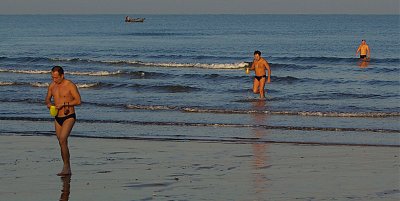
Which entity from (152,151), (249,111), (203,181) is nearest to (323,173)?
(203,181)

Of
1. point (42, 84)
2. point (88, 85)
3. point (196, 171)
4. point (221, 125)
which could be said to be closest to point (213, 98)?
point (88, 85)

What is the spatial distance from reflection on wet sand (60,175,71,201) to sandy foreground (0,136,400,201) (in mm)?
11

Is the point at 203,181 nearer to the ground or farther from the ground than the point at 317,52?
nearer to the ground

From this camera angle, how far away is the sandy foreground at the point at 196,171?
9.65 metres

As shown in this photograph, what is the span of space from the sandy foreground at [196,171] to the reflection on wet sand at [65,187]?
11 millimetres

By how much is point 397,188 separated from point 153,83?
1938 cm

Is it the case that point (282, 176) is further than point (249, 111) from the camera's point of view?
No

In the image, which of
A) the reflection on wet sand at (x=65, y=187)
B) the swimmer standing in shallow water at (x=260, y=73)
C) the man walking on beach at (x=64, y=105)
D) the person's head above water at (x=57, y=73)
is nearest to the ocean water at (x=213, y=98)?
A: the swimmer standing in shallow water at (x=260, y=73)

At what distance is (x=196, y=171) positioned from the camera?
11117 millimetres

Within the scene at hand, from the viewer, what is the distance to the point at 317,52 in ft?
154

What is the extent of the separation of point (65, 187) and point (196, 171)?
73.2 inches

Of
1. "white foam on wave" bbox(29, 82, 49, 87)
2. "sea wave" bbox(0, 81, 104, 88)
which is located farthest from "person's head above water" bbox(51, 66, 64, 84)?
"white foam on wave" bbox(29, 82, 49, 87)

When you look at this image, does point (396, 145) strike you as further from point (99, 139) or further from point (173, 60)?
point (173, 60)

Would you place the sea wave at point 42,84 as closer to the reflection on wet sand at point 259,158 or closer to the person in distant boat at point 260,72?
the person in distant boat at point 260,72
